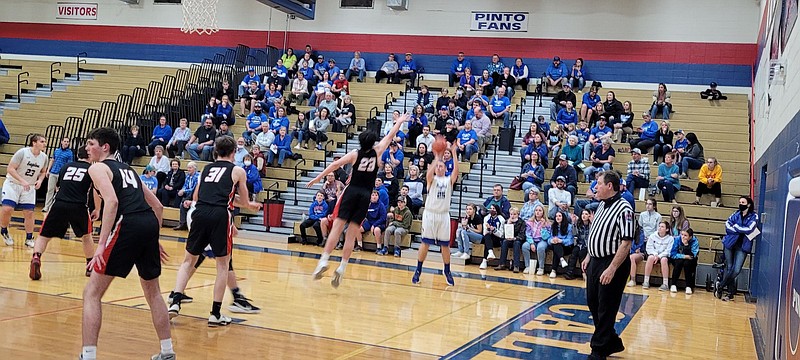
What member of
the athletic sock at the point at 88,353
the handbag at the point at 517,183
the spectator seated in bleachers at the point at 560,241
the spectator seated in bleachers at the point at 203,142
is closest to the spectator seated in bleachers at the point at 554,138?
the handbag at the point at 517,183

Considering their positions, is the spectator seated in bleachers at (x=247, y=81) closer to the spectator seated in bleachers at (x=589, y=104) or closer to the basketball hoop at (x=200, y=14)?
the basketball hoop at (x=200, y=14)

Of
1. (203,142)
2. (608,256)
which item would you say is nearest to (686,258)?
(608,256)

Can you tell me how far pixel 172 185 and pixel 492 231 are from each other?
24.1 ft

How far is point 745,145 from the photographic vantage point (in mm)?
17328

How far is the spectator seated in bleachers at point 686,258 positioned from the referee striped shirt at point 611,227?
20.7ft

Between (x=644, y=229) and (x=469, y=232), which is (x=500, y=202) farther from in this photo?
(x=644, y=229)

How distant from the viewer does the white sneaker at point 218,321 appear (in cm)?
696

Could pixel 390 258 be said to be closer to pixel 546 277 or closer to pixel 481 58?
pixel 546 277

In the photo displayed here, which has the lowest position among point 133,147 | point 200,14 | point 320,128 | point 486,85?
point 133,147

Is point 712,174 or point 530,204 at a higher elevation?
point 712,174

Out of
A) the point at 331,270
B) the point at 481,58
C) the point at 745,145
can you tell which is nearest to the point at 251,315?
the point at 331,270

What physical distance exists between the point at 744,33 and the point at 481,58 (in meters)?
7.16

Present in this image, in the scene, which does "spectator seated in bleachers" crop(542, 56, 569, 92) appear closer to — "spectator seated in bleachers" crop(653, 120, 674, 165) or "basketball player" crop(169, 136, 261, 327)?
"spectator seated in bleachers" crop(653, 120, 674, 165)

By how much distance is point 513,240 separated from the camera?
1366 cm
